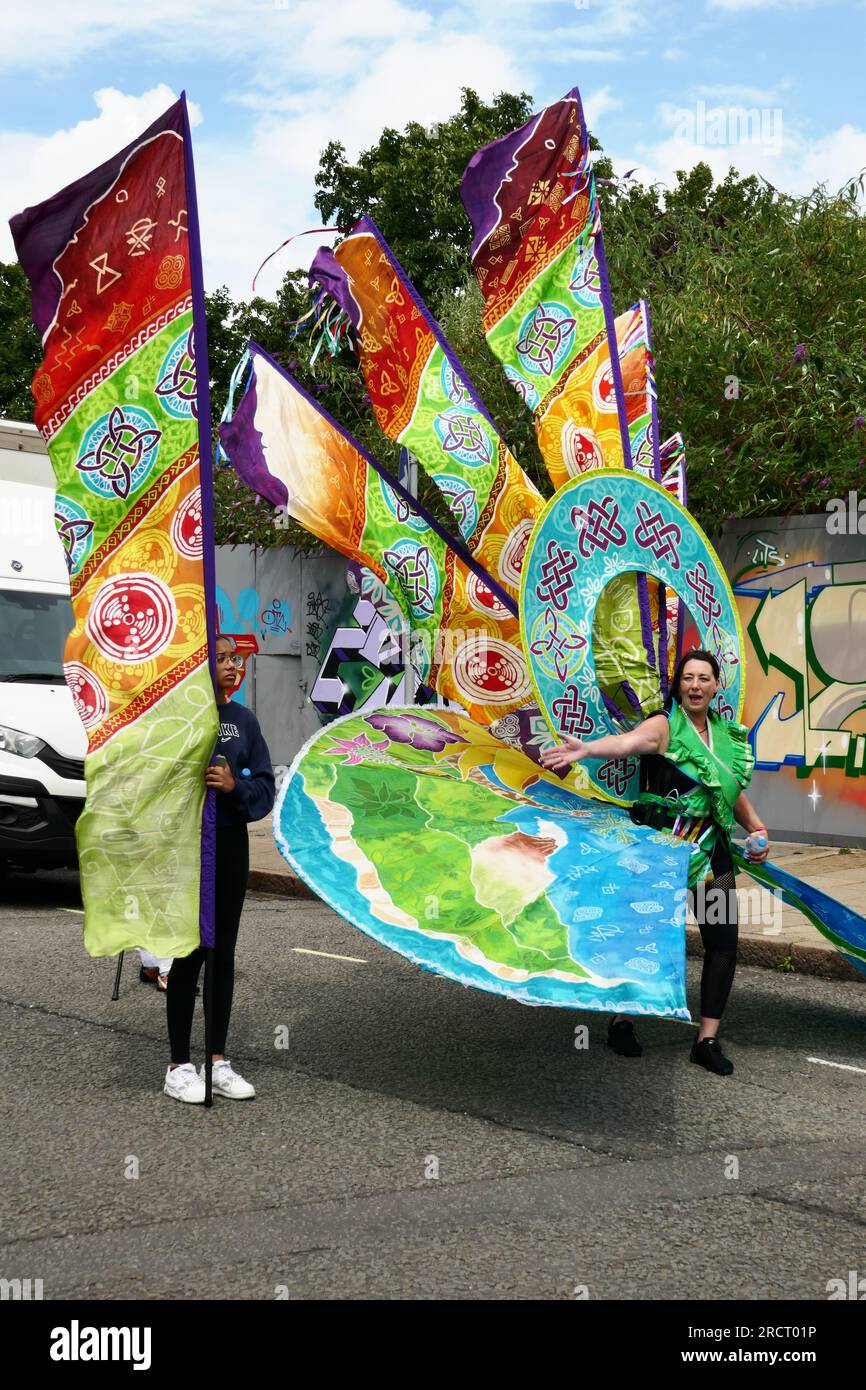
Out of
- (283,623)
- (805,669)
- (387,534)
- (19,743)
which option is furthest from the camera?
(283,623)

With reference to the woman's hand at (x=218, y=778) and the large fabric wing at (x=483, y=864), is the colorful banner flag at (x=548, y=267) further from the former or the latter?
the woman's hand at (x=218, y=778)

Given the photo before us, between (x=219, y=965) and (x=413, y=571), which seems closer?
(x=219, y=965)

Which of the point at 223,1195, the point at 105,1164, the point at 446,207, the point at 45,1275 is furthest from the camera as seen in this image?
the point at 446,207

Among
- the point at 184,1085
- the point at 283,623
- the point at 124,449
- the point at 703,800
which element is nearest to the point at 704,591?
the point at 703,800

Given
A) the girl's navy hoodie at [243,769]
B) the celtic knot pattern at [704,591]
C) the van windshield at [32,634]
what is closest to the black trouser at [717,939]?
the celtic knot pattern at [704,591]

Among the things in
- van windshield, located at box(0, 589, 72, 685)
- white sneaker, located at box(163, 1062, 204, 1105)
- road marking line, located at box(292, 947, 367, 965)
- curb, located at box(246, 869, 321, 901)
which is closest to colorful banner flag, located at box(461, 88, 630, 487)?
road marking line, located at box(292, 947, 367, 965)

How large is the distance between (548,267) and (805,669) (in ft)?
19.9

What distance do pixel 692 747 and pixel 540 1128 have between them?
1776 millimetres

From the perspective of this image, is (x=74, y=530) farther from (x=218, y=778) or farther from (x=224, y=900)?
(x=224, y=900)

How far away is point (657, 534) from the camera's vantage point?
6625mm

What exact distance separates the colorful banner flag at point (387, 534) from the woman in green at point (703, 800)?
34.7 inches

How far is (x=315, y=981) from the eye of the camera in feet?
26.2
